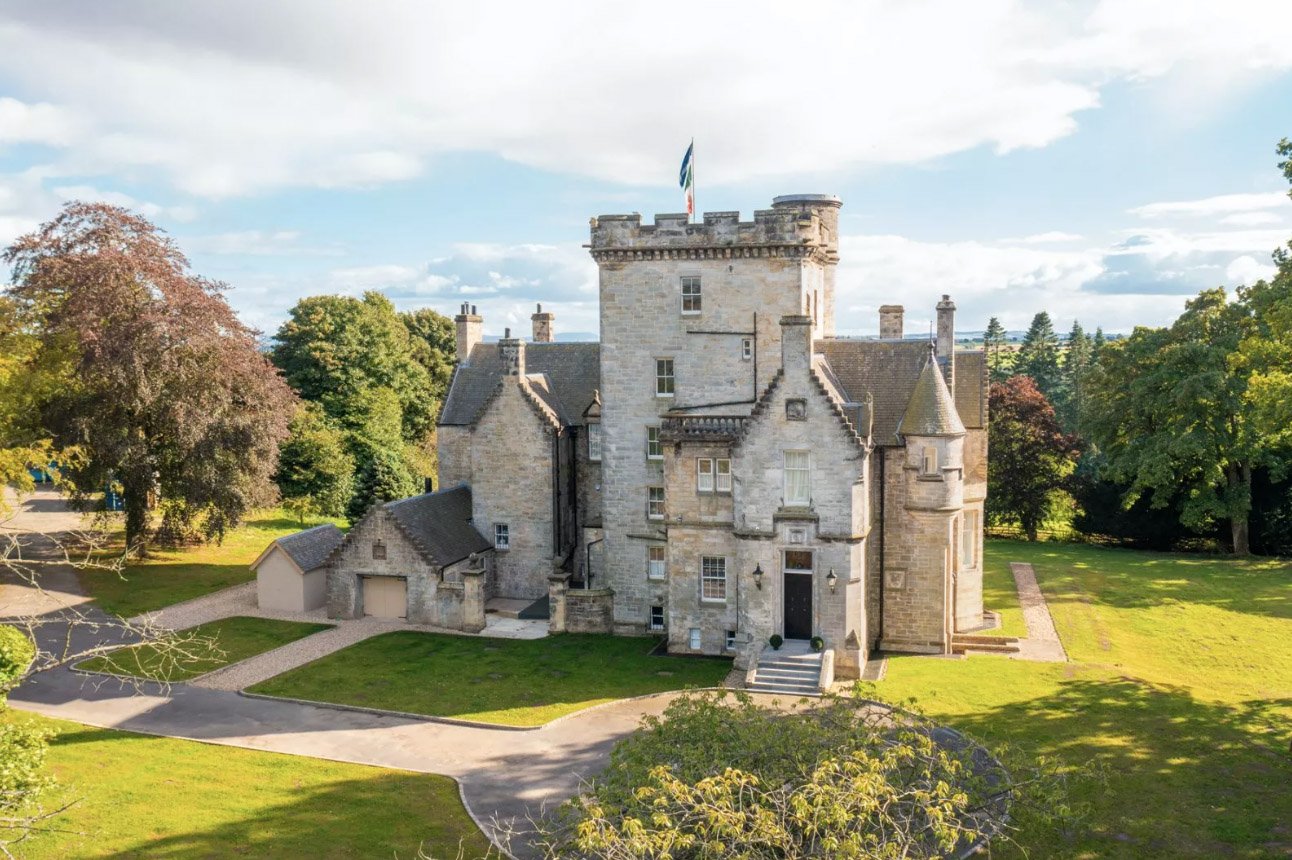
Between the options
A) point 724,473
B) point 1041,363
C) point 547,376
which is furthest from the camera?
point 1041,363

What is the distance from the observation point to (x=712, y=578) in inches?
1264

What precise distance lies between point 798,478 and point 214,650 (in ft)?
67.5

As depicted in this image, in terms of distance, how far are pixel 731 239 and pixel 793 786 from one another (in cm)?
2134

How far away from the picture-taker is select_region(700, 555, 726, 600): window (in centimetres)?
3200

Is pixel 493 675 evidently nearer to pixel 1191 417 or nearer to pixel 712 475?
pixel 712 475

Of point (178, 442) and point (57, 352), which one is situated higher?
point (57, 352)

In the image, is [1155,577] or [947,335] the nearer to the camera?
[947,335]

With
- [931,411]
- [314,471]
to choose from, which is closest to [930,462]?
[931,411]

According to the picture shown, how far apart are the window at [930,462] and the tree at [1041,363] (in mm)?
60591

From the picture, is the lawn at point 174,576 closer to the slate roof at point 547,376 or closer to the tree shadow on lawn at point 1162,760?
the slate roof at point 547,376

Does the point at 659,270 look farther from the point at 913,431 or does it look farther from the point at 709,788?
the point at 709,788

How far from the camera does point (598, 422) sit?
129 feet

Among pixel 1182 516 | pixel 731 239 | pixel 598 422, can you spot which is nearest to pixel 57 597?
pixel 598 422

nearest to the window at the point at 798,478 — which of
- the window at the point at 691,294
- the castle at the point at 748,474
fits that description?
the castle at the point at 748,474
